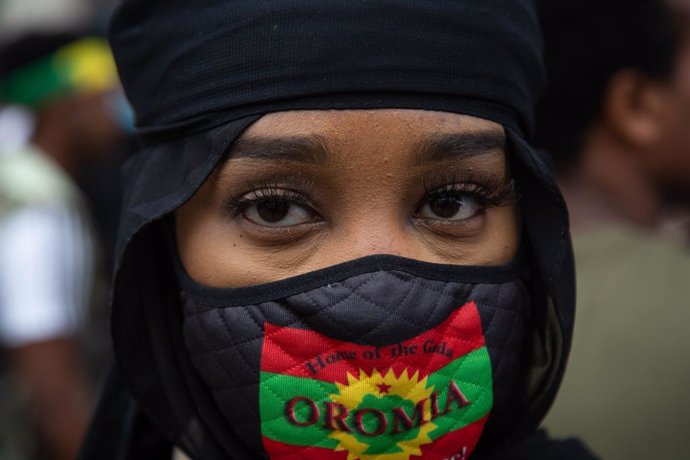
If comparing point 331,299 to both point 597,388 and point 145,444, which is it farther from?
point 597,388

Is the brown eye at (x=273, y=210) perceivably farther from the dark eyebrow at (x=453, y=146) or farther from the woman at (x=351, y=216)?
the dark eyebrow at (x=453, y=146)

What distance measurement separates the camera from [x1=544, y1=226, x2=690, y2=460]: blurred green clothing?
242 centimetres

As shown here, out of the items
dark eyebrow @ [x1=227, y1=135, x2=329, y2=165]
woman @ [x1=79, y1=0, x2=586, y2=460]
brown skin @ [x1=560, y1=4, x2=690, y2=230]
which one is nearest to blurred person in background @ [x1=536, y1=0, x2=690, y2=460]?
brown skin @ [x1=560, y1=4, x2=690, y2=230]

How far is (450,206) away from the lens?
1.87 meters

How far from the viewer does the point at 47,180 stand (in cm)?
440

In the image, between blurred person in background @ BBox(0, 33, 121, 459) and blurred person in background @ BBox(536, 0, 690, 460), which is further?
blurred person in background @ BBox(0, 33, 121, 459)

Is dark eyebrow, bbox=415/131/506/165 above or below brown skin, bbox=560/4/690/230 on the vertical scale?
above

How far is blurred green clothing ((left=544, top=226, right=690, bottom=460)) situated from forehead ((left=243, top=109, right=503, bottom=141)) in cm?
104

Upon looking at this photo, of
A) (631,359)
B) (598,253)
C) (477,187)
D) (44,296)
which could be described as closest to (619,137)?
(598,253)

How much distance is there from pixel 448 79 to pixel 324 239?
40 centimetres

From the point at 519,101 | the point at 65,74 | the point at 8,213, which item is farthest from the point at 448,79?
the point at 65,74

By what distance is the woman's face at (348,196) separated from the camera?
1.74m

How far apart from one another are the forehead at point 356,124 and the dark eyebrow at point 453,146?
0.01m

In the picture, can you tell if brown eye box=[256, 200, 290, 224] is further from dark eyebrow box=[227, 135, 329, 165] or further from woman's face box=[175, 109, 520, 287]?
dark eyebrow box=[227, 135, 329, 165]
